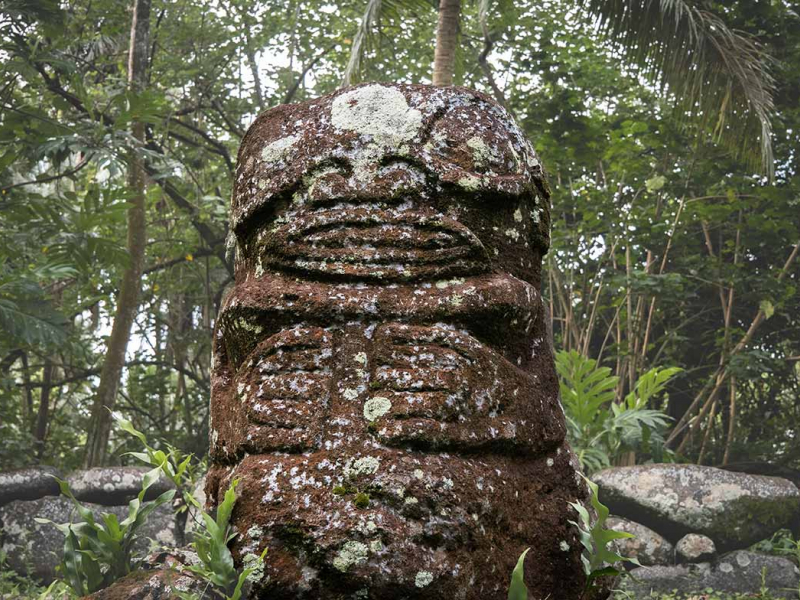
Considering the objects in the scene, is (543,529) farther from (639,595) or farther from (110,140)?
(110,140)

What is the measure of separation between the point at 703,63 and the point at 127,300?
214 inches

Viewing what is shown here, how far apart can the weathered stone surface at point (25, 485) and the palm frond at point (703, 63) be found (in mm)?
6104

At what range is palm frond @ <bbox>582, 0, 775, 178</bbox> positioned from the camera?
24.8 ft

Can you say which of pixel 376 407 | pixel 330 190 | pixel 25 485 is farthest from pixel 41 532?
pixel 376 407

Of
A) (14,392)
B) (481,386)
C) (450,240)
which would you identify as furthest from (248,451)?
(14,392)

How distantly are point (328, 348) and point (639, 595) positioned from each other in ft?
13.4

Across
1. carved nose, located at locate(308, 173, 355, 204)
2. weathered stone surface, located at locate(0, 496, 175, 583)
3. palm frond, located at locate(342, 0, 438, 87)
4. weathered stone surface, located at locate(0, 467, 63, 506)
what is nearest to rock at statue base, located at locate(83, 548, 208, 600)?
carved nose, located at locate(308, 173, 355, 204)

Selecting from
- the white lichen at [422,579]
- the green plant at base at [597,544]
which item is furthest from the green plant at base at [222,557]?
the green plant at base at [597,544]

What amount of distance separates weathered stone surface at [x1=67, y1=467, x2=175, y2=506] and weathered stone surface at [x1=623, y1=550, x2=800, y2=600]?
3.99 metres

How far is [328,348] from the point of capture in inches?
117

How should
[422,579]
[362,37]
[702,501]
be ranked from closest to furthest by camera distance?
[422,579] < [702,501] < [362,37]

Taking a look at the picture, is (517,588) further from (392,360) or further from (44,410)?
(44,410)

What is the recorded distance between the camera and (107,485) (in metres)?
7.55

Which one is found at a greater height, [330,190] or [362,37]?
[362,37]
